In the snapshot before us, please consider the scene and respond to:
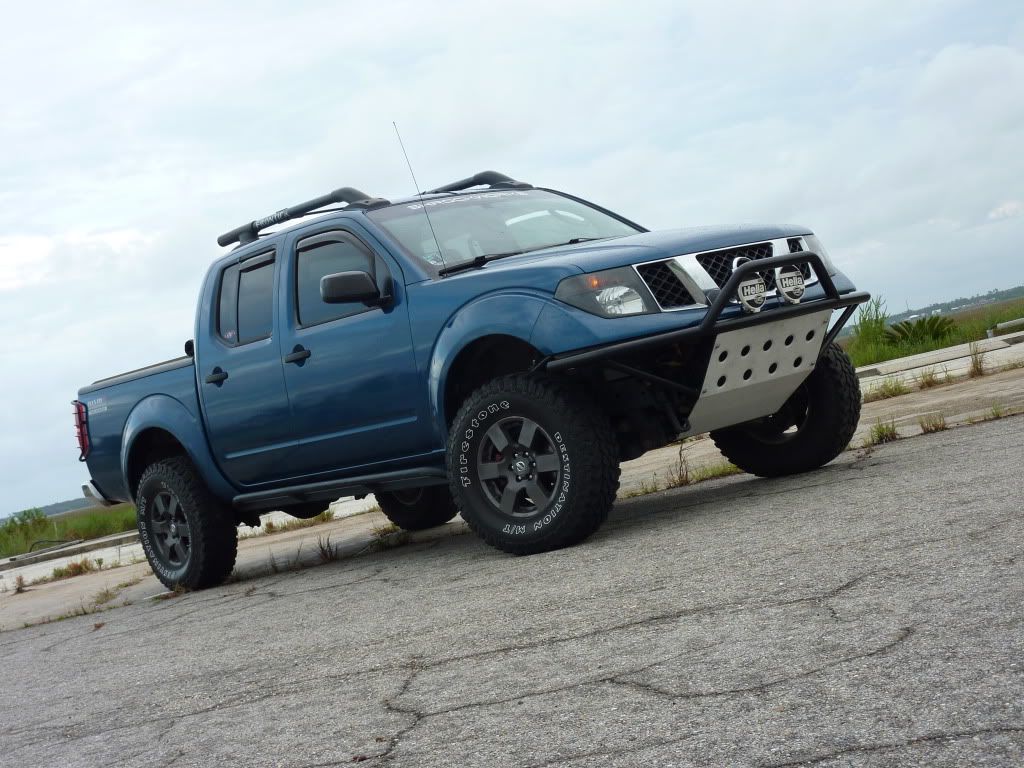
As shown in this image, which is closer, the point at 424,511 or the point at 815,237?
the point at 815,237

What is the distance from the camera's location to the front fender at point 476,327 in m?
5.69

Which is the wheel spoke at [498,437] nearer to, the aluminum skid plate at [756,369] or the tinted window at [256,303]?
the aluminum skid plate at [756,369]

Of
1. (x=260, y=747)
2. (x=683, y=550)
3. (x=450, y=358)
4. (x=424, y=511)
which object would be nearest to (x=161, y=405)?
(x=424, y=511)

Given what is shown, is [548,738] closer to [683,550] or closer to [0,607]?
A: [683,550]

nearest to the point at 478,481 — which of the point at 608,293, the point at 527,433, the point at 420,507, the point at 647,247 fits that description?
the point at 527,433

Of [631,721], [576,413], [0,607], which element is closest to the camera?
[631,721]

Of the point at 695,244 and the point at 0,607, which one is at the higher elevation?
the point at 695,244

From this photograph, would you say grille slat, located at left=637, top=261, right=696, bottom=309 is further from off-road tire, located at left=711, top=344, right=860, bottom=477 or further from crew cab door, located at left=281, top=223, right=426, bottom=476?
crew cab door, located at left=281, top=223, right=426, bottom=476

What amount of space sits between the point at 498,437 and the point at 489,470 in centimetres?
18

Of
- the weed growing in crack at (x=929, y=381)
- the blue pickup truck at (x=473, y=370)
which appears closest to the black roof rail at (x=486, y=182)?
the blue pickup truck at (x=473, y=370)

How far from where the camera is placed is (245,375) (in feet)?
24.4

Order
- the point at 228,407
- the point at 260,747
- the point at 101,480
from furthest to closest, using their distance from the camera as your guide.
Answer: the point at 101,480 → the point at 228,407 → the point at 260,747

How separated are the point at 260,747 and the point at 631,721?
1.15 metres

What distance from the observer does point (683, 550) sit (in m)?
5.18
